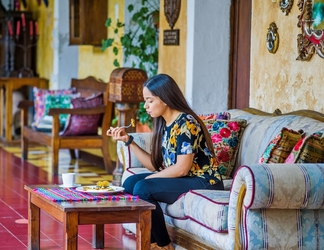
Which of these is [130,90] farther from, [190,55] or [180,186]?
[180,186]

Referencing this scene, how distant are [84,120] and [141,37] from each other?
113cm

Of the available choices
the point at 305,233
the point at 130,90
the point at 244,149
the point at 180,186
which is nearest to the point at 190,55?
the point at 130,90

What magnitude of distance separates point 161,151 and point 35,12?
8.55 meters

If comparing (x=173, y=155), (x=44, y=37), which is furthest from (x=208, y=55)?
(x=44, y=37)

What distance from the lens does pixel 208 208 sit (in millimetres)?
4387

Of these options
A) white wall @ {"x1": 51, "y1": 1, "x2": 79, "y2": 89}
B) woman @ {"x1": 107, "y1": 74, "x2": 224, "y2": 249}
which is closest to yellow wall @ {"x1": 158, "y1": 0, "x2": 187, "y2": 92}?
woman @ {"x1": 107, "y1": 74, "x2": 224, "y2": 249}

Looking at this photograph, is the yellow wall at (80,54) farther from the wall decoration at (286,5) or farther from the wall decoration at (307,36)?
the wall decoration at (307,36)

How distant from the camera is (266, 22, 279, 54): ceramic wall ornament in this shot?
6.07m

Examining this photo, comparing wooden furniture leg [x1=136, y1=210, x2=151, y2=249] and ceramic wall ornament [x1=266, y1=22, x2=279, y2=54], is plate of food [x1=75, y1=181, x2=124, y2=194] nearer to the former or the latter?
wooden furniture leg [x1=136, y1=210, x2=151, y2=249]

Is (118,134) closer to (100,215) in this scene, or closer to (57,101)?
(100,215)

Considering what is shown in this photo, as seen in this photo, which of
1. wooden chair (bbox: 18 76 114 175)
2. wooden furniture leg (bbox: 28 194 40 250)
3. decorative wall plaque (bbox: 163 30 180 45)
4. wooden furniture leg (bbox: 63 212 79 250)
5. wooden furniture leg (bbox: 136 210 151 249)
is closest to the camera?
wooden furniture leg (bbox: 63 212 79 250)

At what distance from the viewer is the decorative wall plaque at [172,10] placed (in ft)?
24.7

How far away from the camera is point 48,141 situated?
352 inches

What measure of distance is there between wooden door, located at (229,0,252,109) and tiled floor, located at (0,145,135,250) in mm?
1824
